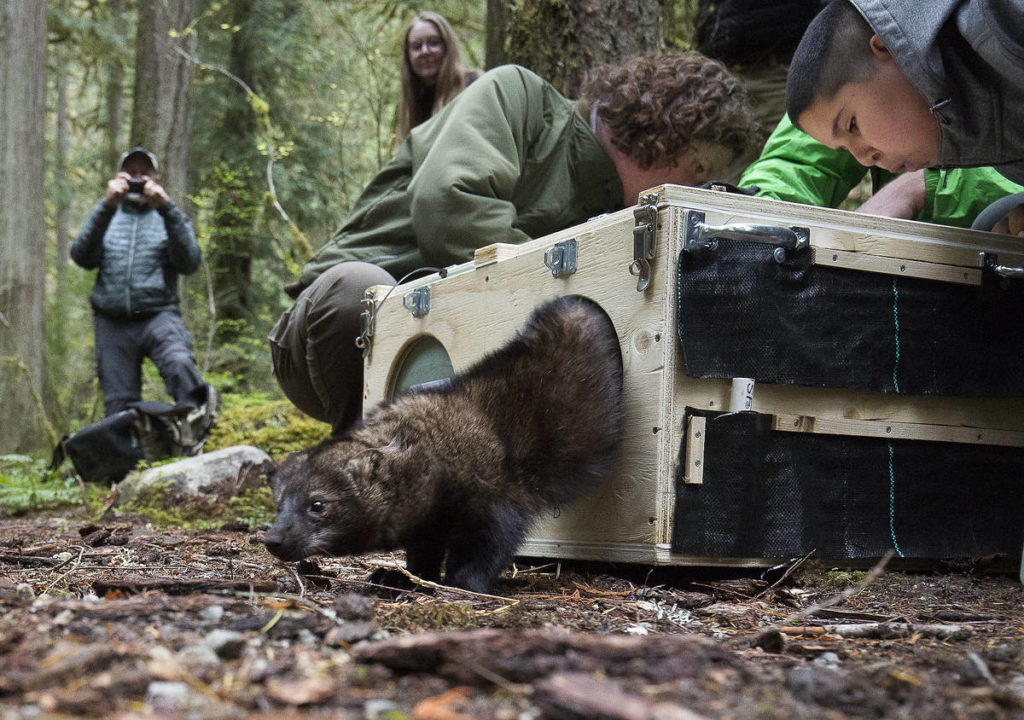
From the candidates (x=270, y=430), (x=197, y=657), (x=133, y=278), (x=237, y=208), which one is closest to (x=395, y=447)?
(x=197, y=657)

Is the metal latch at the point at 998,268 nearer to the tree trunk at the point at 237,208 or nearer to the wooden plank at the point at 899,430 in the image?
the wooden plank at the point at 899,430

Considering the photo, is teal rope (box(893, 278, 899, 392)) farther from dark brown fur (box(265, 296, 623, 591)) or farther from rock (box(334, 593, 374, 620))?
rock (box(334, 593, 374, 620))

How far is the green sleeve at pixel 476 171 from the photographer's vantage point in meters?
4.50

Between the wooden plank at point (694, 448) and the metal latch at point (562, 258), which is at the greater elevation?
the metal latch at point (562, 258)

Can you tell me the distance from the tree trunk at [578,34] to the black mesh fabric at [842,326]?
125 inches

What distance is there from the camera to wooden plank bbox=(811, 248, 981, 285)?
3.31 metres

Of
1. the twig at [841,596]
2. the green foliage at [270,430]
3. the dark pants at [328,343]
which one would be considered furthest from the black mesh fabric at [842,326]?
the green foliage at [270,430]

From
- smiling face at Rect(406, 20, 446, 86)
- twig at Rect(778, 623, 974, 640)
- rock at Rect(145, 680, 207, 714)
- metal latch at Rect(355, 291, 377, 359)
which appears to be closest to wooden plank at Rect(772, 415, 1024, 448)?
twig at Rect(778, 623, 974, 640)

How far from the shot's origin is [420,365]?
4898 millimetres

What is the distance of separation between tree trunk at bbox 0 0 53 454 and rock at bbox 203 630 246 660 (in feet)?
26.1

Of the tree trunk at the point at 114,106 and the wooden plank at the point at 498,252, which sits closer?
the wooden plank at the point at 498,252

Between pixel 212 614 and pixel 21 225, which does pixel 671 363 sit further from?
pixel 21 225

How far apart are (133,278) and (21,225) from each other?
1.24 m

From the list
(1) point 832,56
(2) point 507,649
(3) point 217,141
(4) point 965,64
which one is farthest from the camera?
(3) point 217,141
